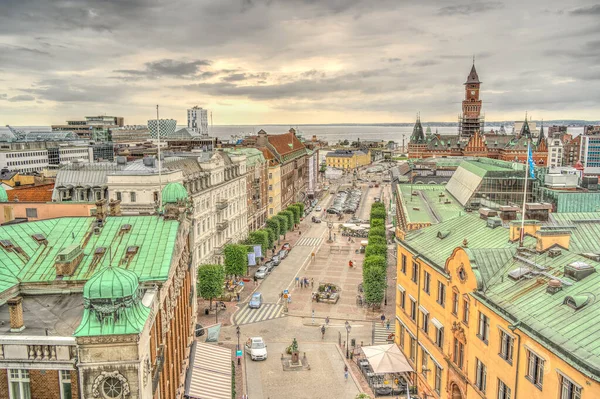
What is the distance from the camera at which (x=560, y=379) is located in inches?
989

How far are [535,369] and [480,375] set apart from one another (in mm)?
6977

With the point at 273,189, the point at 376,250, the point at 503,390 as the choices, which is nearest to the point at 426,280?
the point at 503,390

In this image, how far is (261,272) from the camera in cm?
8212

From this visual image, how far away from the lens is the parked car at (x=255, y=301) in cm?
6857

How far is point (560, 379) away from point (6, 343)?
25.5 meters

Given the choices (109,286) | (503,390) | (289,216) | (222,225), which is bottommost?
(289,216)

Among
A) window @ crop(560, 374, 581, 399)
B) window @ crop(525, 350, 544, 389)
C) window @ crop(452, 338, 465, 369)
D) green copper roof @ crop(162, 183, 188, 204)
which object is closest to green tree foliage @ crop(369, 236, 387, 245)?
window @ crop(452, 338, 465, 369)

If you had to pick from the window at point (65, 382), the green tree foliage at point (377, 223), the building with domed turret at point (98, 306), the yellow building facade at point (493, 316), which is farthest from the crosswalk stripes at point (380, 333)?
the window at point (65, 382)

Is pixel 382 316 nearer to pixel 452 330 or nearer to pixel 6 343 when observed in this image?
pixel 452 330

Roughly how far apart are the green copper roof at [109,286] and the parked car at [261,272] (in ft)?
194

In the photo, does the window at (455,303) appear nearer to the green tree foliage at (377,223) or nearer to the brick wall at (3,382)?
the brick wall at (3,382)

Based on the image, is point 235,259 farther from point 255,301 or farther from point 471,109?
point 471,109

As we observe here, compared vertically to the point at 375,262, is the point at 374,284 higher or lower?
lower

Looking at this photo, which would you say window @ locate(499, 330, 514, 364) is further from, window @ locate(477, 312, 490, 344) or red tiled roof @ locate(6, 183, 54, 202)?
red tiled roof @ locate(6, 183, 54, 202)
